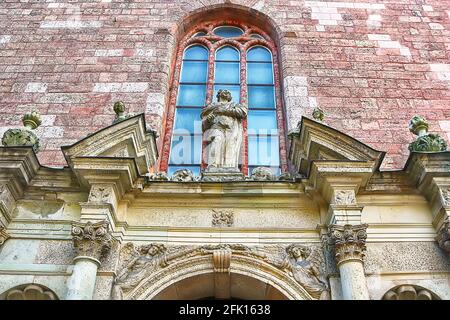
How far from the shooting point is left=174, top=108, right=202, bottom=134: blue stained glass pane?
27.6 ft

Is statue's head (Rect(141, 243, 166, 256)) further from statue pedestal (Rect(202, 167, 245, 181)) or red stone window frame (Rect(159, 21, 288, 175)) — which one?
red stone window frame (Rect(159, 21, 288, 175))

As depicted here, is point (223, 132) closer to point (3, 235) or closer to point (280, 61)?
point (280, 61)

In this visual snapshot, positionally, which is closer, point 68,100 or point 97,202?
point 97,202

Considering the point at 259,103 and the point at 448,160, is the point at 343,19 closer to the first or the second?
the point at 259,103

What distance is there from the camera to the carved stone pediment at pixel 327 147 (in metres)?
6.21

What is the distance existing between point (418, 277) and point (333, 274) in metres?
1.02

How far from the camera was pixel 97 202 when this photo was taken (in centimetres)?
589

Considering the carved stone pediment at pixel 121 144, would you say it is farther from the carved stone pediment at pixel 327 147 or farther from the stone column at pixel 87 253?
the carved stone pediment at pixel 327 147

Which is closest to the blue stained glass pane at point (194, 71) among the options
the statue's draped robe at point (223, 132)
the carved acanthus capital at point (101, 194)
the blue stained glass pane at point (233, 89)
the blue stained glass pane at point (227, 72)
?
the blue stained glass pane at point (227, 72)

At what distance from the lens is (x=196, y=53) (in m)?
9.96

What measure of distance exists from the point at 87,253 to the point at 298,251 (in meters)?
2.47

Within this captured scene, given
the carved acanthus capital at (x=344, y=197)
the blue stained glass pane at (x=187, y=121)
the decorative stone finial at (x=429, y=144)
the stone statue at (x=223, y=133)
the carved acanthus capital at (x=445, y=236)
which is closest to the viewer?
the carved acanthus capital at (x=445, y=236)

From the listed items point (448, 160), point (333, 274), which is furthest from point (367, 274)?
point (448, 160)

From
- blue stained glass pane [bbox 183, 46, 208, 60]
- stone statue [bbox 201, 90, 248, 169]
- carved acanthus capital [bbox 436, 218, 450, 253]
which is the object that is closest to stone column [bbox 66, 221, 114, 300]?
stone statue [bbox 201, 90, 248, 169]
